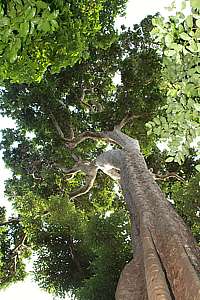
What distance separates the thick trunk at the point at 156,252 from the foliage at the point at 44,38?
103 inches

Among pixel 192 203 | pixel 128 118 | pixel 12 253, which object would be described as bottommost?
pixel 192 203

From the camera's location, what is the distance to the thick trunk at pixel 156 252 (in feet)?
14.1

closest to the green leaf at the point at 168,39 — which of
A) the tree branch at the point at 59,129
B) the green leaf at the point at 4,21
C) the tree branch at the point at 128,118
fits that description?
the green leaf at the point at 4,21

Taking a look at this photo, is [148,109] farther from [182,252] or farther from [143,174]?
[182,252]

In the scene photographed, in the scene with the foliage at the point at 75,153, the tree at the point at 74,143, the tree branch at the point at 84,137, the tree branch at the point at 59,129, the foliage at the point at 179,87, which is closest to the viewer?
the foliage at the point at 179,87

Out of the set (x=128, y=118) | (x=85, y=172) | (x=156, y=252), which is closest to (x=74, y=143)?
(x=85, y=172)

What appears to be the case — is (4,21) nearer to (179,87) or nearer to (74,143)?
(179,87)

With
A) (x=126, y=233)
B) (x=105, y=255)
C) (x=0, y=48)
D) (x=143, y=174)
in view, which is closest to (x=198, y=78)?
(x=0, y=48)

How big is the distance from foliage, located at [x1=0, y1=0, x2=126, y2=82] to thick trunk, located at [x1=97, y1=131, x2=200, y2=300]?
8.58 ft

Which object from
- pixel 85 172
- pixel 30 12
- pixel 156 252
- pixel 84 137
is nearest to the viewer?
pixel 30 12

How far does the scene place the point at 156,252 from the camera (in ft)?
17.0

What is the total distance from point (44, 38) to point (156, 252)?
374cm

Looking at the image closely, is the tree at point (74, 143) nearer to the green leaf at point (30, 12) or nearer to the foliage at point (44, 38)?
the foliage at point (44, 38)

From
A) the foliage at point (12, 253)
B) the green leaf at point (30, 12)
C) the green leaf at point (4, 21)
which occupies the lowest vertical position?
the green leaf at point (30, 12)
